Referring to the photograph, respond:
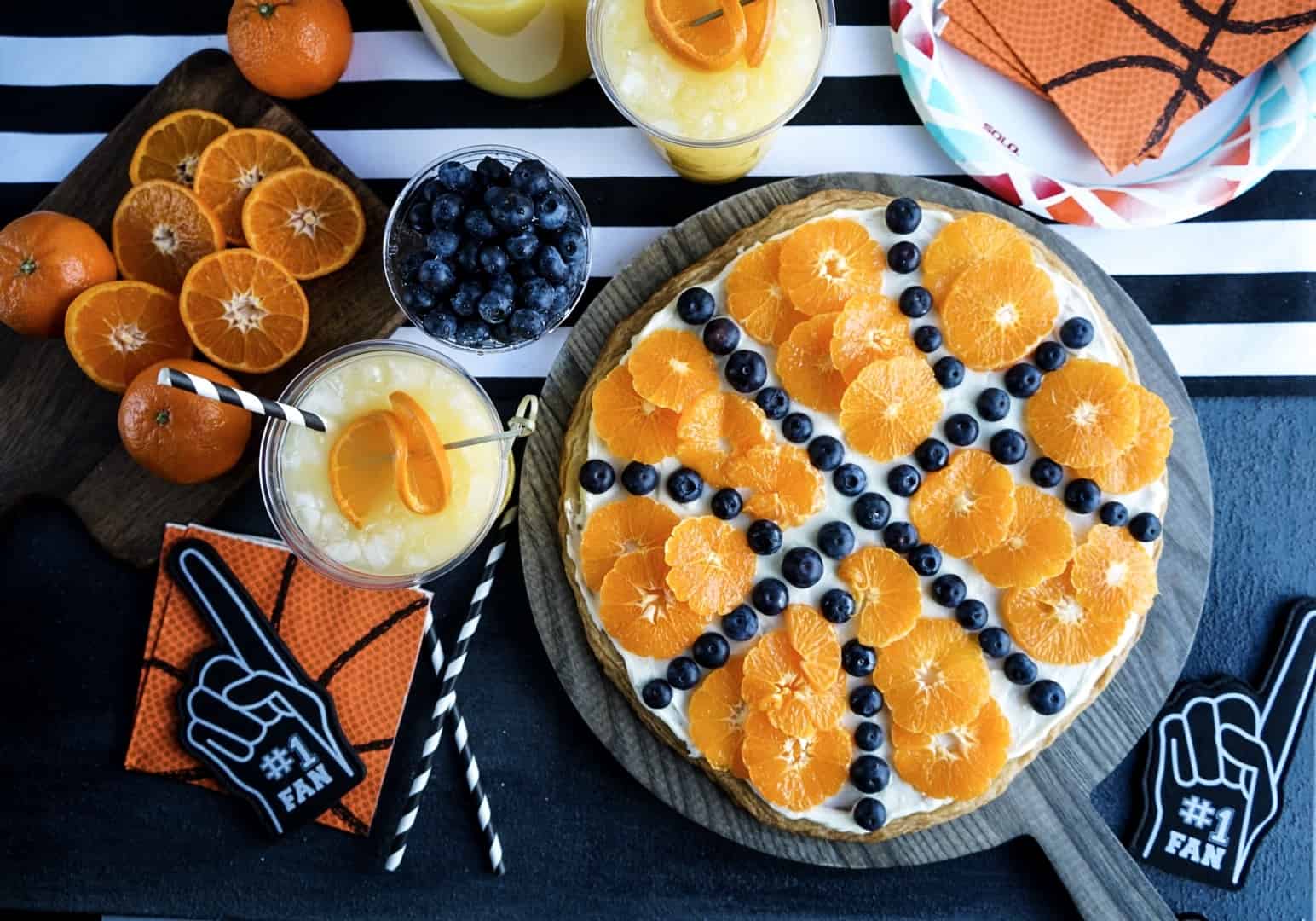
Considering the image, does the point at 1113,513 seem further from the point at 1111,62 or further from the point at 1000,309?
the point at 1111,62

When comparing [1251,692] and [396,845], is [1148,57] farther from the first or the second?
[396,845]

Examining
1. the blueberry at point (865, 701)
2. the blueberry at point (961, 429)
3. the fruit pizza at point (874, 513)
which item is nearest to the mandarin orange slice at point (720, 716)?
the fruit pizza at point (874, 513)

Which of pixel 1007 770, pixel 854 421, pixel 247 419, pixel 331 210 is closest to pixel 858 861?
pixel 1007 770

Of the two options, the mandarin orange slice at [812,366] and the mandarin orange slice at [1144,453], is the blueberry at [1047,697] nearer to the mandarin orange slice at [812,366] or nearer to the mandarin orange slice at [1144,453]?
the mandarin orange slice at [1144,453]

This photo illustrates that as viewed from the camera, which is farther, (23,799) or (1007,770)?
(23,799)

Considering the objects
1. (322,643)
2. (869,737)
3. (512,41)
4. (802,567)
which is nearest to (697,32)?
(512,41)

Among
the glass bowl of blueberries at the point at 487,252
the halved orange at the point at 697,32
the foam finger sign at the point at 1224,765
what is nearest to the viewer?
the halved orange at the point at 697,32
